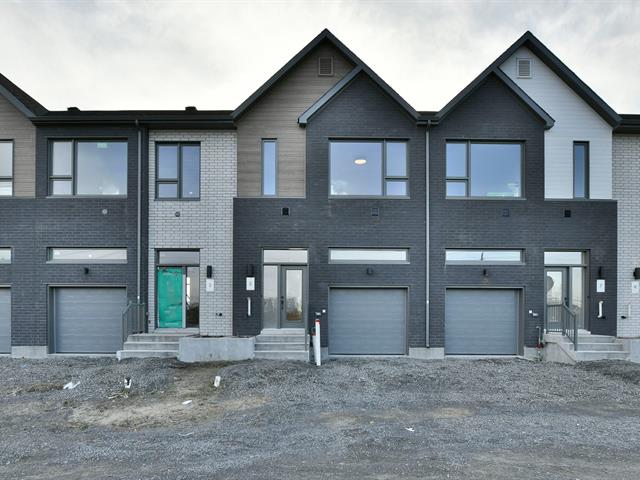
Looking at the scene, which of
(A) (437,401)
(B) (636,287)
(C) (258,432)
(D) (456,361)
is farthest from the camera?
(B) (636,287)

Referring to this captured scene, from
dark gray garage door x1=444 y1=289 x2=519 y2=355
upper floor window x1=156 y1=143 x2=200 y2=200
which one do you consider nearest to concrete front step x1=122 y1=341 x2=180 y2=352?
upper floor window x1=156 y1=143 x2=200 y2=200

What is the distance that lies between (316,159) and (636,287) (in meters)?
10.1

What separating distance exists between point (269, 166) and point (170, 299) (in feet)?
16.1

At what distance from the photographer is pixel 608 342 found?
9.96 metres

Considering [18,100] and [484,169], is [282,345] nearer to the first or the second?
[484,169]

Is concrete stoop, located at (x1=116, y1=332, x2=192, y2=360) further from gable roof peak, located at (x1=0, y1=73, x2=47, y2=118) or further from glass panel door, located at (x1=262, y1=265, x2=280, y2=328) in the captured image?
gable roof peak, located at (x1=0, y1=73, x2=47, y2=118)

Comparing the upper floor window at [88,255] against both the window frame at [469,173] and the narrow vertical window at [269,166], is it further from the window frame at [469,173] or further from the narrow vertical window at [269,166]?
the window frame at [469,173]

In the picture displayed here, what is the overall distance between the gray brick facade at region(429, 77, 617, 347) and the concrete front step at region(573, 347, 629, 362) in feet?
3.34

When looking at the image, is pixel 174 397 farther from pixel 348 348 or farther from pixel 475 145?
pixel 475 145

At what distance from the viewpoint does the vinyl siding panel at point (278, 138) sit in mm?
10492

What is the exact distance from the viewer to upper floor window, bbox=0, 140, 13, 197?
10.5m

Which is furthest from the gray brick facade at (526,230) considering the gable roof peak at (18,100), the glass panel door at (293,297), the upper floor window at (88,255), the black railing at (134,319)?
the gable roof peak at (18,100)

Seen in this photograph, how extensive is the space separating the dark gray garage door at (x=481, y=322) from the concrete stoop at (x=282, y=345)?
13.7 feet

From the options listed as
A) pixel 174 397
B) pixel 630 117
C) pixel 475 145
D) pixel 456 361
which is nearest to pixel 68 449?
pixel 174 397
